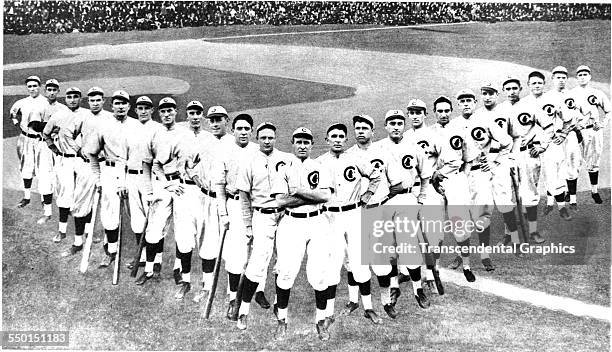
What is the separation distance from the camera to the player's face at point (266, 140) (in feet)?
15.8

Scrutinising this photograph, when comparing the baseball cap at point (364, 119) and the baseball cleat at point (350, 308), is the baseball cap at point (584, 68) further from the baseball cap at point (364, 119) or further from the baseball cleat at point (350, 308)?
the baseball cleat at point (350, 308)

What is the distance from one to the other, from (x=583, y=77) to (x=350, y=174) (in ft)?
9.14

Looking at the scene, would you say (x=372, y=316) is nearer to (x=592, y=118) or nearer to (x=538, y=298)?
(x=538, y=298)

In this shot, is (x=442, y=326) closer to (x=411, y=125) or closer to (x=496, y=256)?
(x=496, y=256)

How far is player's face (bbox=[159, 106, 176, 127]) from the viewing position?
5.15 m

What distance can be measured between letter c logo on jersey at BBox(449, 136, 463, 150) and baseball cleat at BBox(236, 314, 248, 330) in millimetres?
2586

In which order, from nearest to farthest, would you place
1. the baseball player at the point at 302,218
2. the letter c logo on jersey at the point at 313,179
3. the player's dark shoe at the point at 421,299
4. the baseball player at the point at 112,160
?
the baseball player at the point at 302,218 < the letter c logo on jersey at the point at 313,179 < the player's dark shoe at the point at 421,299 < the baseball player at the point at 112,160

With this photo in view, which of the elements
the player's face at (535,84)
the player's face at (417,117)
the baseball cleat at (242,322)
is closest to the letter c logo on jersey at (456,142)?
the player's face at (417,117)

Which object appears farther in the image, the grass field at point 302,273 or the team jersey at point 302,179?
the grass field at point 302,273

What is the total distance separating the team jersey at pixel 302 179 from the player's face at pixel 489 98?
189 cm

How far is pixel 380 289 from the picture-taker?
16.9 feet

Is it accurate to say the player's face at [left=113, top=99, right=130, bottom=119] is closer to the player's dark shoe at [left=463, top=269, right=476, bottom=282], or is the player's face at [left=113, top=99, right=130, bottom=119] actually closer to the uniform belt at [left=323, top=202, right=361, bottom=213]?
the uniform belt at [left=323, top=202, right=361, bottom=213]

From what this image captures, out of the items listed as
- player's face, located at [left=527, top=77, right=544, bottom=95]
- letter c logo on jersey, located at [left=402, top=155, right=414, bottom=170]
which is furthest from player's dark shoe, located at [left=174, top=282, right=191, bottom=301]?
player's face, located at [left=527, top=77, right=544, bottom=95]

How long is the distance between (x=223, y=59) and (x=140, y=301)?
101 inches
